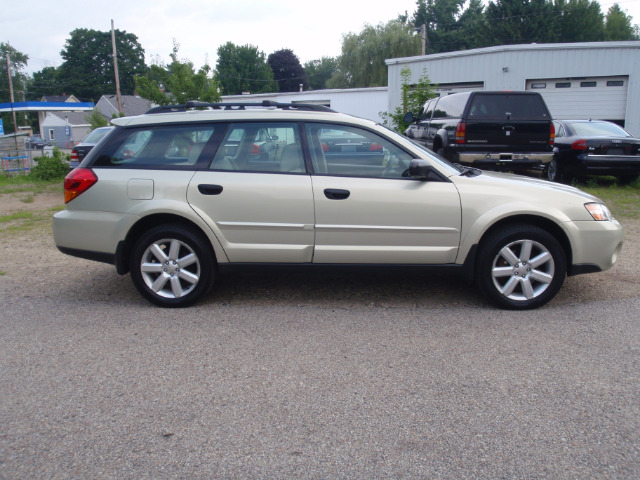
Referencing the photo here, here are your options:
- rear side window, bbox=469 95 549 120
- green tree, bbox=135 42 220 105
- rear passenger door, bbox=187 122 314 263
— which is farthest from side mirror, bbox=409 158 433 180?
green tree, bbox=135 42 220 105

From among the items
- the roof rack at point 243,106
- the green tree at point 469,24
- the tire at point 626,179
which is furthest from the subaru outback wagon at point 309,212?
the green tree at point 469,24

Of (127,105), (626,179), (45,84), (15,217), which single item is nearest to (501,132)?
(626,179)

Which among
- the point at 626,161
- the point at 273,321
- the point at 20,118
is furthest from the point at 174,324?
the point at 20,118

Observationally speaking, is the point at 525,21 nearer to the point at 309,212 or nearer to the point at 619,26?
the point at 619,26

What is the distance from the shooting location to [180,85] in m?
15.3

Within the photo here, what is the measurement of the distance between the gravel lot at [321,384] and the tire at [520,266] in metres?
0.18

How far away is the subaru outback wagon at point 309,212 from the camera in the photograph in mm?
5027

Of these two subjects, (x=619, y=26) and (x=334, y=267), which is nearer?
(x=334, y=267)

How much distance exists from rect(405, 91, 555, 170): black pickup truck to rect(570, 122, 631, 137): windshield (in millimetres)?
2143

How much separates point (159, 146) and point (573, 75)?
1685cm

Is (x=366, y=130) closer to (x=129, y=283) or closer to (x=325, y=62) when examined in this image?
(x=129, y=283)

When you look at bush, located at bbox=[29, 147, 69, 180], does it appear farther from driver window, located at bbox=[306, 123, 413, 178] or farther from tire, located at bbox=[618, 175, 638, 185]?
tire, located at bbox=[618, 175, 638, 185]

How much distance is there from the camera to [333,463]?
113 inches

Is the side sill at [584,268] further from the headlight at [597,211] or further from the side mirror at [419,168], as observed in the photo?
the side mirror at [419,168]
